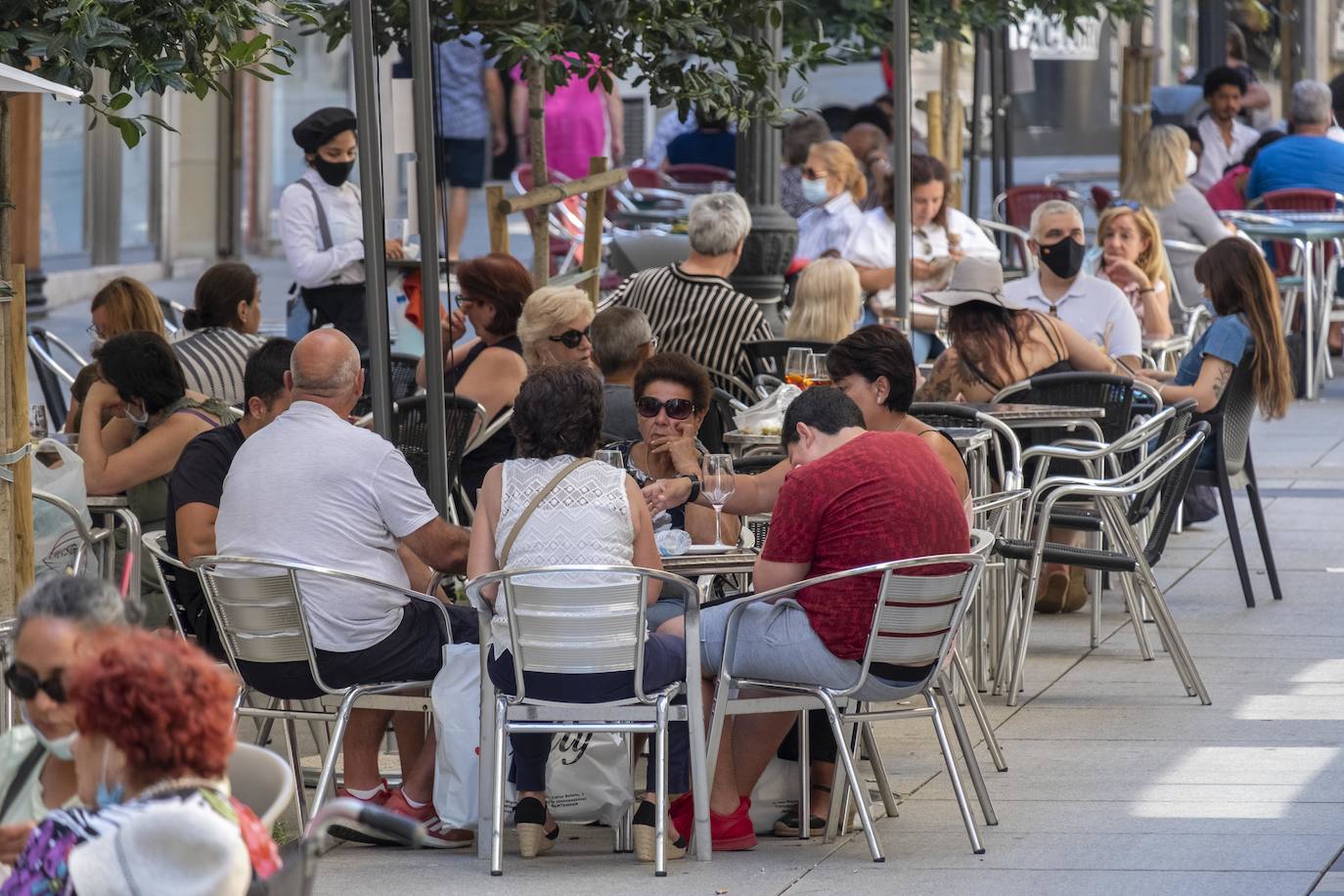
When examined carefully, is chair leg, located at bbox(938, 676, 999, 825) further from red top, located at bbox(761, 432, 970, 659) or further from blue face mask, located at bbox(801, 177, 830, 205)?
blue face mask, located at bbox(801, 177, 830, 205)

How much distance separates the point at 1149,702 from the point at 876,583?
6.76ft

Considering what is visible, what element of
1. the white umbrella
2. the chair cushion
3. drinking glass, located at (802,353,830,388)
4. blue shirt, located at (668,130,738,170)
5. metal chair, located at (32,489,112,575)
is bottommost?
the chair cushion

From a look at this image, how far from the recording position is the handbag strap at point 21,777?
3305 millimetres

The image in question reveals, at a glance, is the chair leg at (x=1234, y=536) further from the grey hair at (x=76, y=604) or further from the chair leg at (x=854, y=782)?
the grey hair at (x=76, y=604)

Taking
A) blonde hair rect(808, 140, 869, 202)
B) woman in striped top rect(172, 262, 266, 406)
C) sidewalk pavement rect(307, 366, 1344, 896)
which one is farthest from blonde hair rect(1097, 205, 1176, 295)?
woman in striped top rect(172, 262, 266, 406)

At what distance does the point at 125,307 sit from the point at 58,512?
6.65 feet

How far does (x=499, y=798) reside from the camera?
504 cm

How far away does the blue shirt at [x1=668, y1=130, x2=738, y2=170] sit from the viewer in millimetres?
17812

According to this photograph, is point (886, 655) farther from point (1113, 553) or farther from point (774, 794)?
point (1113, 553)

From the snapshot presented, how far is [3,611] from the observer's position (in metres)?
5.17

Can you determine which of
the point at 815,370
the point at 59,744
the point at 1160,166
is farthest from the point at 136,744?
the point at 1160,166

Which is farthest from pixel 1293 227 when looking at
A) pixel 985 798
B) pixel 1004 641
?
pixel 985 798

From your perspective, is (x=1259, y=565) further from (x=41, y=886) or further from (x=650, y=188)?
(x=650, y=188)

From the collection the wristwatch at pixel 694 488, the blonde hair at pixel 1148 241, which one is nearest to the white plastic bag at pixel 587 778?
the wristwatch at pixel 694 488
